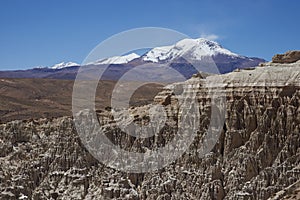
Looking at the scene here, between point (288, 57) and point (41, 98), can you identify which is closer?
point (288, 57)

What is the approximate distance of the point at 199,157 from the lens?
113 feet

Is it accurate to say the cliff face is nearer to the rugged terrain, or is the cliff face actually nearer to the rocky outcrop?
the rocky outcrop

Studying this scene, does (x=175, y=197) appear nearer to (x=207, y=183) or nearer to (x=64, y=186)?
(x=207, y=183)

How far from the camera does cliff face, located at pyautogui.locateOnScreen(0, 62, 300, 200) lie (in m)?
31.8

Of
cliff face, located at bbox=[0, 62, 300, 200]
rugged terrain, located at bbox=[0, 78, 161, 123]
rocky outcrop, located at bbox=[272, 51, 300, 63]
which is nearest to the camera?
cliff face, located at bbox=[0, 62, 300, 200]

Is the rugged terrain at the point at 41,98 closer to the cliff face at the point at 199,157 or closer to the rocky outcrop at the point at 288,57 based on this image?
the rocky outcrop at the point at 288,57

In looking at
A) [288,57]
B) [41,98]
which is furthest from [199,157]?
[41,98]

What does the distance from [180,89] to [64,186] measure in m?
12.4

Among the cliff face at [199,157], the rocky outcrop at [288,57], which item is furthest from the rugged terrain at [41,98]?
the cliff face at [199,157]

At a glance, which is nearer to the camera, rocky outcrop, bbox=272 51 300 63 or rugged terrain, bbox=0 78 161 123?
rocky outcrop, bbox=272 51 300 63

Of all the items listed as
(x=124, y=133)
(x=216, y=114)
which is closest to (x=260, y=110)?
(x=216, y=114)

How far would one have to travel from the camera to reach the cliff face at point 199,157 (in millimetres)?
31844

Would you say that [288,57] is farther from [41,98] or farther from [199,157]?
[41,98]

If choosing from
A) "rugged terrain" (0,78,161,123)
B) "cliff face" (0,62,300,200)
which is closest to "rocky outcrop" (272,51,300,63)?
"cliff face" (0,62,300,200)
